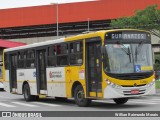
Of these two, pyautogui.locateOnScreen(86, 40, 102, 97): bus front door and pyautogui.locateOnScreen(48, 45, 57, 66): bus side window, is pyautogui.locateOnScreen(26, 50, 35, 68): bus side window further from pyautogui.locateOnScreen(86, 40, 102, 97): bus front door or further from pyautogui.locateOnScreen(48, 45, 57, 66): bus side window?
pyautogui.locateOnScreen(86, 40, 102, 97): bus front door

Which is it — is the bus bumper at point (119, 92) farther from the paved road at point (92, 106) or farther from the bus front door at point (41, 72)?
the bus front door at point (41, 72)

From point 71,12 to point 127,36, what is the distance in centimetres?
5248

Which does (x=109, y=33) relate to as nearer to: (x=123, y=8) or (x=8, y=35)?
(x=123, y=8)

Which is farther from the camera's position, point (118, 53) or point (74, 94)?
point (74, 94)

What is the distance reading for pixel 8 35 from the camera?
79438 millimetres

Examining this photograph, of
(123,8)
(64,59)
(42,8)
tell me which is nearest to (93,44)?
(64,59)

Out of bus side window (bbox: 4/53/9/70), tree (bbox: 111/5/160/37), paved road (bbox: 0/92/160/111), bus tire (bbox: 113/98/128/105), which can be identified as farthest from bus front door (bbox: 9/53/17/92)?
tree (bbox: 111/5/160/37)

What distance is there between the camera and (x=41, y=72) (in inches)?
883

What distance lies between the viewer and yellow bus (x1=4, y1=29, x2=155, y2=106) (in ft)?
57.3

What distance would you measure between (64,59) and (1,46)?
127 ft

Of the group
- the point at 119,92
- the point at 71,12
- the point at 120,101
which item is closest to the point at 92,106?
the point at 120,101

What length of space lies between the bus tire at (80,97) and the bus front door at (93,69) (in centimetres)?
42

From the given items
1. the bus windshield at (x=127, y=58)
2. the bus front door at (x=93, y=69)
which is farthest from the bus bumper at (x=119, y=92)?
the bus windshield at (x=127, y=58)

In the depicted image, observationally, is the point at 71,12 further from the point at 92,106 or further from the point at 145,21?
the point at 92,106
